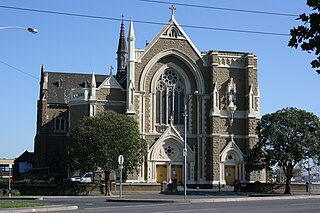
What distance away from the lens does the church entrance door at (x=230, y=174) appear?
6531 centimetres

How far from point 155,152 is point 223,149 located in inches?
322

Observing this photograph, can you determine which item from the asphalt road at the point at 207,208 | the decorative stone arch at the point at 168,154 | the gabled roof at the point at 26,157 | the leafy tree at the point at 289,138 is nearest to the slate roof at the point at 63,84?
the gabled roof at the point at 26,157

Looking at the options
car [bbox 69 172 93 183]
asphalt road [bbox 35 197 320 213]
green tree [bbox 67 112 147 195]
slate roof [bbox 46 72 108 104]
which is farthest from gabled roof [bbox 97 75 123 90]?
asphalt road [bbox 35 197 320 213]

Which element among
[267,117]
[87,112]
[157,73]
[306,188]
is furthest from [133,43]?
[306,188]

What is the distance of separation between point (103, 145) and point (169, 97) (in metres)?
18.4

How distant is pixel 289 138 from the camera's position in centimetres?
5134

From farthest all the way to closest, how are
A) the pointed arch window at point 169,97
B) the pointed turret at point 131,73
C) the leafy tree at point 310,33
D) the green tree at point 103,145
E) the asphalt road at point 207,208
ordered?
the pointed arch window at point 169,97 < the pointed turret at point 131,73 < the green tree at point 103,145 < the asphalt road at point 207,208 < the leafy tree at point 310,33

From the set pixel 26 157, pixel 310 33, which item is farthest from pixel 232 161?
pixel 310 33

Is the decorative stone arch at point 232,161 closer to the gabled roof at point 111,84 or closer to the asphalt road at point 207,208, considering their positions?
the gabled roof at point 111,84

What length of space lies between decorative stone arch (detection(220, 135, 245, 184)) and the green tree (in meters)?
16.2

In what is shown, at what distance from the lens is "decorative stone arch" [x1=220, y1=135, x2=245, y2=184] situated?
6444cm

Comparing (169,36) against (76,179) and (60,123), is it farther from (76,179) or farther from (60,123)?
(60,123)

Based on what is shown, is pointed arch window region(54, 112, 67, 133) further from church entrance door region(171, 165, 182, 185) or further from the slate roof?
church entrance door region(171, 165, 182, 185)

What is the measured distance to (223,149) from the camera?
64.7m
